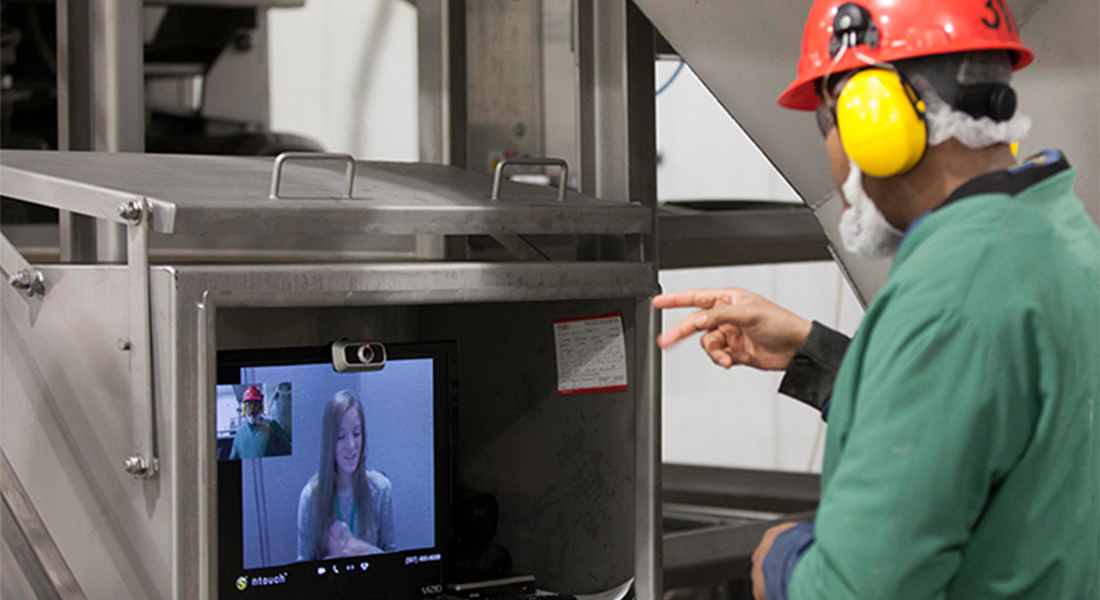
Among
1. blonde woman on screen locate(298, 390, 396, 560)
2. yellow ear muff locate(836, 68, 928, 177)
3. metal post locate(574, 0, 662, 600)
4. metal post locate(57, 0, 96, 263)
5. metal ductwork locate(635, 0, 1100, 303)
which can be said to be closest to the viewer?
yellow ear muff locate(836, 68, 928, 177)

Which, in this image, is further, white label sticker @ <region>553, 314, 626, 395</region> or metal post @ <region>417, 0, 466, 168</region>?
metal post @ <region>417, 0, 466, 168</region>

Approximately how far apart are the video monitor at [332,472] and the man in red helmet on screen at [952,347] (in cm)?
73

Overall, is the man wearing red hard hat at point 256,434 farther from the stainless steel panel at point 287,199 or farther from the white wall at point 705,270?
the white wall at point 705,270

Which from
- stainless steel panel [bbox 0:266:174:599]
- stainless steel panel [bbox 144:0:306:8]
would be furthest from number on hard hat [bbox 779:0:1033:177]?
stainless steel panel [bbox 144:0:306:8]

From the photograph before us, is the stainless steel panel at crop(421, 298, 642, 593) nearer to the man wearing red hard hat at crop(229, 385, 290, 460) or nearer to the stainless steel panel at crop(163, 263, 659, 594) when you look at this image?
the stainless steel panel at crop(163, 263, 659, 594)

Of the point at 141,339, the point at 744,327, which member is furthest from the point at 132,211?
the point at 744,327

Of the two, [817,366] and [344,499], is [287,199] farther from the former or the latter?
[817,366]

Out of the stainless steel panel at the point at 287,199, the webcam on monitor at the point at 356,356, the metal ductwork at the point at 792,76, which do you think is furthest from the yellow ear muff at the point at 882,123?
the webcam on monitor at the point at 356,356

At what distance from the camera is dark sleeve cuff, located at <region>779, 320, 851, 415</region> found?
4.28 ft

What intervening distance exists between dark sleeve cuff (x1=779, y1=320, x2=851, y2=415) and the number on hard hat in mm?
291

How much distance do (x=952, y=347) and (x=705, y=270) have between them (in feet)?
15.4

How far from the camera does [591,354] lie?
1812 mm

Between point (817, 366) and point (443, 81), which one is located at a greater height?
point (443, 81)

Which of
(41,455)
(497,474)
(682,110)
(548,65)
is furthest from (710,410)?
(41,455)
